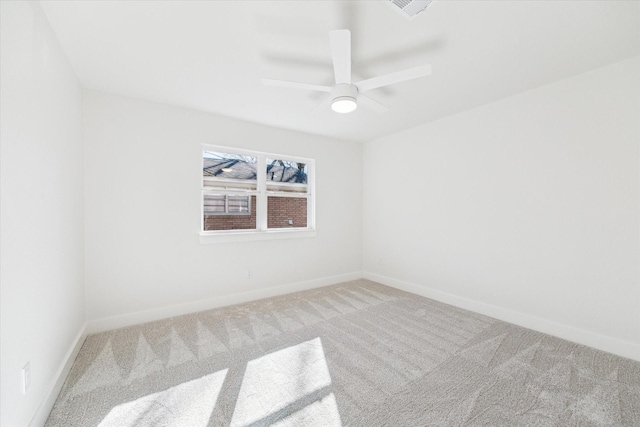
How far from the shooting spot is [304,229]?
4227mm

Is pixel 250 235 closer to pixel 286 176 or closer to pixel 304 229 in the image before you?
pixel 304 229

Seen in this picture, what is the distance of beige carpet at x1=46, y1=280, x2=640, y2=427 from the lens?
162 centimetres

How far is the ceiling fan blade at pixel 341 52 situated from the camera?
1.59m

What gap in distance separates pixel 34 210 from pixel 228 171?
2.22m

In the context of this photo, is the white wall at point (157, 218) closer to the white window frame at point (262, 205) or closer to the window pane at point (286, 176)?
the white window frame at point (262, 205)

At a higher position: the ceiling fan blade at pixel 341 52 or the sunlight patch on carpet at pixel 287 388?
the ceiling fan blade at pixel 341 52

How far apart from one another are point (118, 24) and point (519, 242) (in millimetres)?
4127

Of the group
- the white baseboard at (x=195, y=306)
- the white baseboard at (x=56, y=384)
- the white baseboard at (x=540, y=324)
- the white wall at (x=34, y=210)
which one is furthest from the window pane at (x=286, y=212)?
the white baseboard at (x=56, y=384)

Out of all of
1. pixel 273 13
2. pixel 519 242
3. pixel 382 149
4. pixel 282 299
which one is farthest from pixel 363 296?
pixel 273 13

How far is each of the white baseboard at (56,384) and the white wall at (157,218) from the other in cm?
43

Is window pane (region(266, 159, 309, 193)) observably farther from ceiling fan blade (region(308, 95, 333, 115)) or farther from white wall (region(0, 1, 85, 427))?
white wall (region(0, 1, 85, 427))

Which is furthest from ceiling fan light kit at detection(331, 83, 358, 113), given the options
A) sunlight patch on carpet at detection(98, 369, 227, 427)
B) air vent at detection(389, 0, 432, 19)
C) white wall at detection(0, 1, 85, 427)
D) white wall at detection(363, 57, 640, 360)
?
sunlight patch on carpet at detection(98, 369, 227, 427)

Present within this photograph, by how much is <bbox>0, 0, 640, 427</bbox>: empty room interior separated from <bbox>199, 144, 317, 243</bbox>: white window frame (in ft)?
0.13

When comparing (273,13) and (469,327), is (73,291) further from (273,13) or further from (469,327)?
(469,327)
